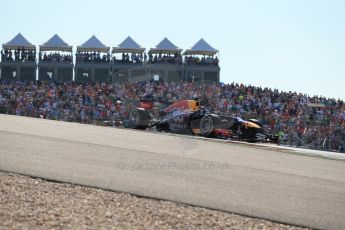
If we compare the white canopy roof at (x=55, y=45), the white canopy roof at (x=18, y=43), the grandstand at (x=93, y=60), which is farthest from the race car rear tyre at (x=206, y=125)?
the white canopy roof at (x=18, y=43)

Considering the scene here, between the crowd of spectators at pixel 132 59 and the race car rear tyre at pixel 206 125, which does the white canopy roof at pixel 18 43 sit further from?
the race car rear tyre at pixel 206 125

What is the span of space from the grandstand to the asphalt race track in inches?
895

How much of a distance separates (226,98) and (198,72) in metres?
9.55

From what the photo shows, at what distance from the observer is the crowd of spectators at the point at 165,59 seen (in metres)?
33.9

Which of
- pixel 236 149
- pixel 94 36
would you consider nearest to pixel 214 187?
pixel 236 149

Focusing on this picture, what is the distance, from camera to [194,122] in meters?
16.3

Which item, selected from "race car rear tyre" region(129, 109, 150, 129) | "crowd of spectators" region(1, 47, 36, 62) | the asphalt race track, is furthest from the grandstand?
the asphalt race track

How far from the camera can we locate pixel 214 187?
7.42 metres

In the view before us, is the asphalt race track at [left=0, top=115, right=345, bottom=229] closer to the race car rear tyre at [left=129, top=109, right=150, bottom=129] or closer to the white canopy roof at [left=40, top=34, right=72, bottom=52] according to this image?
the race car rear tyre at [left=129, top=109, right=150, bottom=129]

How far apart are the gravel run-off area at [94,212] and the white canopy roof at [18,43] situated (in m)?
31.1

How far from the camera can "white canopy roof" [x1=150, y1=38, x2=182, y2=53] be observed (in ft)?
112

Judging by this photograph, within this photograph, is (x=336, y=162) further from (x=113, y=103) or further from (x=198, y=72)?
(x=198, y=72)

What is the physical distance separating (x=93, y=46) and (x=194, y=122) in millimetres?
20697

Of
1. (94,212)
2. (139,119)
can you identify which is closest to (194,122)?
(139,119)
